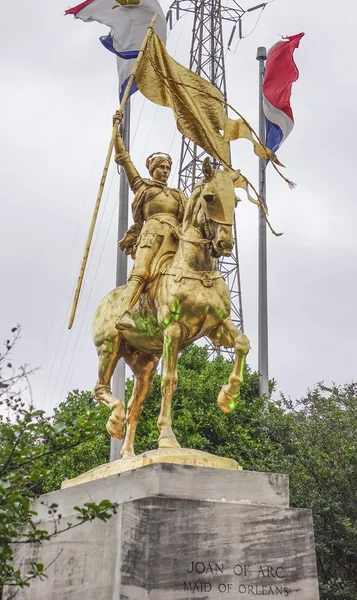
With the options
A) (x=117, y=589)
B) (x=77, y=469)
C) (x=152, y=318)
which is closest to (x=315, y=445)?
(x=77, y=469)

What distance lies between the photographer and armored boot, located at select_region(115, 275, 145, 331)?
32.8 ft

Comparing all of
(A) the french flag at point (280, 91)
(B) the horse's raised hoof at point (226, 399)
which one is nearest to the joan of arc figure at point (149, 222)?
(B) the horse's raised hoof at point (226, 399)

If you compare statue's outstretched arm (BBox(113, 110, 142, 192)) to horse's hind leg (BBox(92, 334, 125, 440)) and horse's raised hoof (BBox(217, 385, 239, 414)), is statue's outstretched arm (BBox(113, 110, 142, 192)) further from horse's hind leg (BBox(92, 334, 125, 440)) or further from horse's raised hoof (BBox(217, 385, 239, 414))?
horse's raised hoof (BBox(217, 385, 239, 414))

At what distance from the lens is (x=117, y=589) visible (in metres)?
8.15

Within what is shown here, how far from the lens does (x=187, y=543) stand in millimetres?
8406

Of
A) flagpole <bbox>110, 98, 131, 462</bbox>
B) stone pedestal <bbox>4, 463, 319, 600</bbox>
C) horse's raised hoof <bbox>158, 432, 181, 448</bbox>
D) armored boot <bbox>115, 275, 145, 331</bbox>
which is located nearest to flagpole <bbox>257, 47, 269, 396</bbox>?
flagpole <bbox>110, 98, 131, 462</bbox>

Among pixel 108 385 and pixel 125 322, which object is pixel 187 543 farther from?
pixel 108 385

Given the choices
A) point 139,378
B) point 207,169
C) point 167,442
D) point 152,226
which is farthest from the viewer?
point 139,378

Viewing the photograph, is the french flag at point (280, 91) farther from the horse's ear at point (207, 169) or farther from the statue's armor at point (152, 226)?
the horse's ear at point (207, 169)

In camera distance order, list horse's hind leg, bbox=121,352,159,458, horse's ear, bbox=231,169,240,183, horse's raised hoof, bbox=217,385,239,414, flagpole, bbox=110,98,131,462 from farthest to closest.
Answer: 1. flagpole, bbox=110,98,131,462
2. horse's hind leg, bbox=121,352,159,458
3. horse's ear, bbox=231,169,240,183
4. horse's raised hoof, bbox=217,385,239,414

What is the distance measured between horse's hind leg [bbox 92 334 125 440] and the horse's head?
1.81 meters

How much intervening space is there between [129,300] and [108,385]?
4.12ft

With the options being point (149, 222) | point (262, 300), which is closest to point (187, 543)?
point (149, 222)

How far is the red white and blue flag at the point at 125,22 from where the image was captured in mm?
17859
